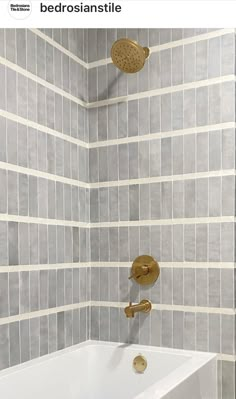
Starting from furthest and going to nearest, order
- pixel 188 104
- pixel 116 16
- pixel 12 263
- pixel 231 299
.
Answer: pixel 188 104, pixel 231 299, pixel 12 263, pixel 116 16

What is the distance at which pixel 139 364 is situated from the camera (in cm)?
194

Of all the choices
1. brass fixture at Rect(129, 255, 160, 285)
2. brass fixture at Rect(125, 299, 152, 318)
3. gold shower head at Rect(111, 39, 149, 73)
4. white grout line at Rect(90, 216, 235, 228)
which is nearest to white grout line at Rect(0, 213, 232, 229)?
white grout line at Rect(90, 216, 235, 228)

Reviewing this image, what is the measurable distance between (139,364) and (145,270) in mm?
373

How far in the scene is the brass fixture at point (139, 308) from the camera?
188 centimetres

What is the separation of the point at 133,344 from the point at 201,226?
22.8 inches

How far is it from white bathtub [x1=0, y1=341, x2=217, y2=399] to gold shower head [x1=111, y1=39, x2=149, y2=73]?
1.14 m

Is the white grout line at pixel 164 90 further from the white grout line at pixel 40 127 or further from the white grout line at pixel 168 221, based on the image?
the white grout line at pixel 168 221

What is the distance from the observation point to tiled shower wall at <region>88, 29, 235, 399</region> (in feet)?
6.16

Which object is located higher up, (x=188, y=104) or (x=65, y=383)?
(x=188, y=104)

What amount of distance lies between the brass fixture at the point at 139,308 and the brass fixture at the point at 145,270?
82 mm

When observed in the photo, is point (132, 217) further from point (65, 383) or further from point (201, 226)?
point (65, 383)

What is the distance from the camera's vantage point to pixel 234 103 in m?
1.88

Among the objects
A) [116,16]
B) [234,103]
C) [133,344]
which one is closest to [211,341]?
[133,344]

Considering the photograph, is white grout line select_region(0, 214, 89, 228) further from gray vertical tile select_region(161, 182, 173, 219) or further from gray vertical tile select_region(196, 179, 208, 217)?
gray vertical tile select_region(196, 179, 208, 217)
